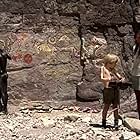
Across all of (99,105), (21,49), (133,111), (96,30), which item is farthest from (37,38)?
(133,111)

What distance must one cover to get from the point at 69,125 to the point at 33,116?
1.14 metres

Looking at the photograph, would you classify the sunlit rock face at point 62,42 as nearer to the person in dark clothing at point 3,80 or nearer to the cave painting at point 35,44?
the cave painting at point 35,44

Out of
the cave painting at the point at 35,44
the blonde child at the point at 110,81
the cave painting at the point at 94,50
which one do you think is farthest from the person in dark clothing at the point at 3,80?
the blonde child at the point at 110,81

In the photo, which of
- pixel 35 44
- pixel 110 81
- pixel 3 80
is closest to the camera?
pixel 110 81

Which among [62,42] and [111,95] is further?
[62,42]

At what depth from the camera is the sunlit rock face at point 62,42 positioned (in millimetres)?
6664

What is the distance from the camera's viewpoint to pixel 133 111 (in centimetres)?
655

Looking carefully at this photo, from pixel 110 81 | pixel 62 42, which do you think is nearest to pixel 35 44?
pixel 62 42

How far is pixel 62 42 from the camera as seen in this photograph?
675 cm

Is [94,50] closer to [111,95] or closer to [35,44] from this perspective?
[35,44]

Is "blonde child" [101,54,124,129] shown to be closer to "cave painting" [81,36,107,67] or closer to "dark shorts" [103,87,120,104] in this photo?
"dark shorts" [103,87,120,104]

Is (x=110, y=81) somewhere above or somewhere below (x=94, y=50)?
below

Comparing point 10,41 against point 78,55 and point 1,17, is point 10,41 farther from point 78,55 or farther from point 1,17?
point 78,55

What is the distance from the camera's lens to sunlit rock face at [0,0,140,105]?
21.9ft
